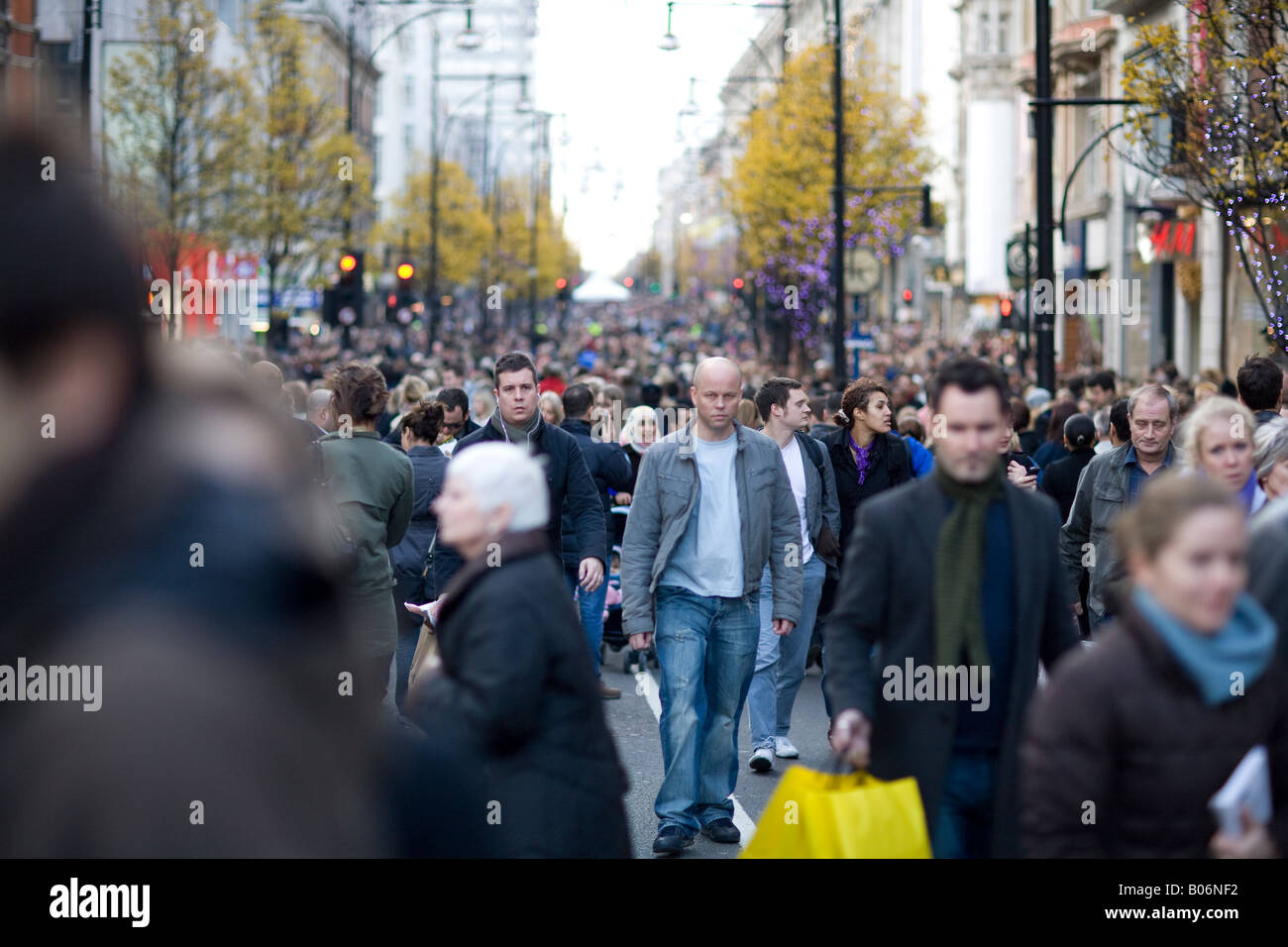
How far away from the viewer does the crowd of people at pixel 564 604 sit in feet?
5.74

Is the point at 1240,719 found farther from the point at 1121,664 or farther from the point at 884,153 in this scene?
the point at 884,153

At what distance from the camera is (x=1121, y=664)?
3.72 m

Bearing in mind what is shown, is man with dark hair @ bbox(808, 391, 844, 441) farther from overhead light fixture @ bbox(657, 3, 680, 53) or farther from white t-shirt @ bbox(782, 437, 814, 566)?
overhead light fixture @ bbox(657, 3, 680, 53)

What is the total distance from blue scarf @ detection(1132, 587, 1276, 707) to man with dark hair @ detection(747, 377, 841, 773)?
5.59 meters

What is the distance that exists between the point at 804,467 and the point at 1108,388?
6.94 m

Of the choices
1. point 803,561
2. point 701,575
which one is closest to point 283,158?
point 803,561

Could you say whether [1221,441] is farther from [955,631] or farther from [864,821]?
[864,821]

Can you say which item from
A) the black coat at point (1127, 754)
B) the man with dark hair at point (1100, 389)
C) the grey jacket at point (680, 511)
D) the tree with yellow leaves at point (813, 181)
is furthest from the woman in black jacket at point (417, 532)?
the tree with yellow leaves at point (813, 181)

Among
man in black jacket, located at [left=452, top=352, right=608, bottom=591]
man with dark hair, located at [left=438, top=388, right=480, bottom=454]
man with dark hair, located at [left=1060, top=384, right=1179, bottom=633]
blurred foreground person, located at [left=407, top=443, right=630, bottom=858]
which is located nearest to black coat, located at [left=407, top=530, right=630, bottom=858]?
blurred foreground person, located at [left=407, top=443, right=630, bottom=858]

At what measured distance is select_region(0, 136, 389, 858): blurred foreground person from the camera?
1729 millimetres

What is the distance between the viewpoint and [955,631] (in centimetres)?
462

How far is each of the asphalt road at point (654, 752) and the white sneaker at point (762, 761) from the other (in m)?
0.03

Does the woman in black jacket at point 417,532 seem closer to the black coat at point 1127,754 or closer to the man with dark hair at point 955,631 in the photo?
the man with dark hair at point 955,631
